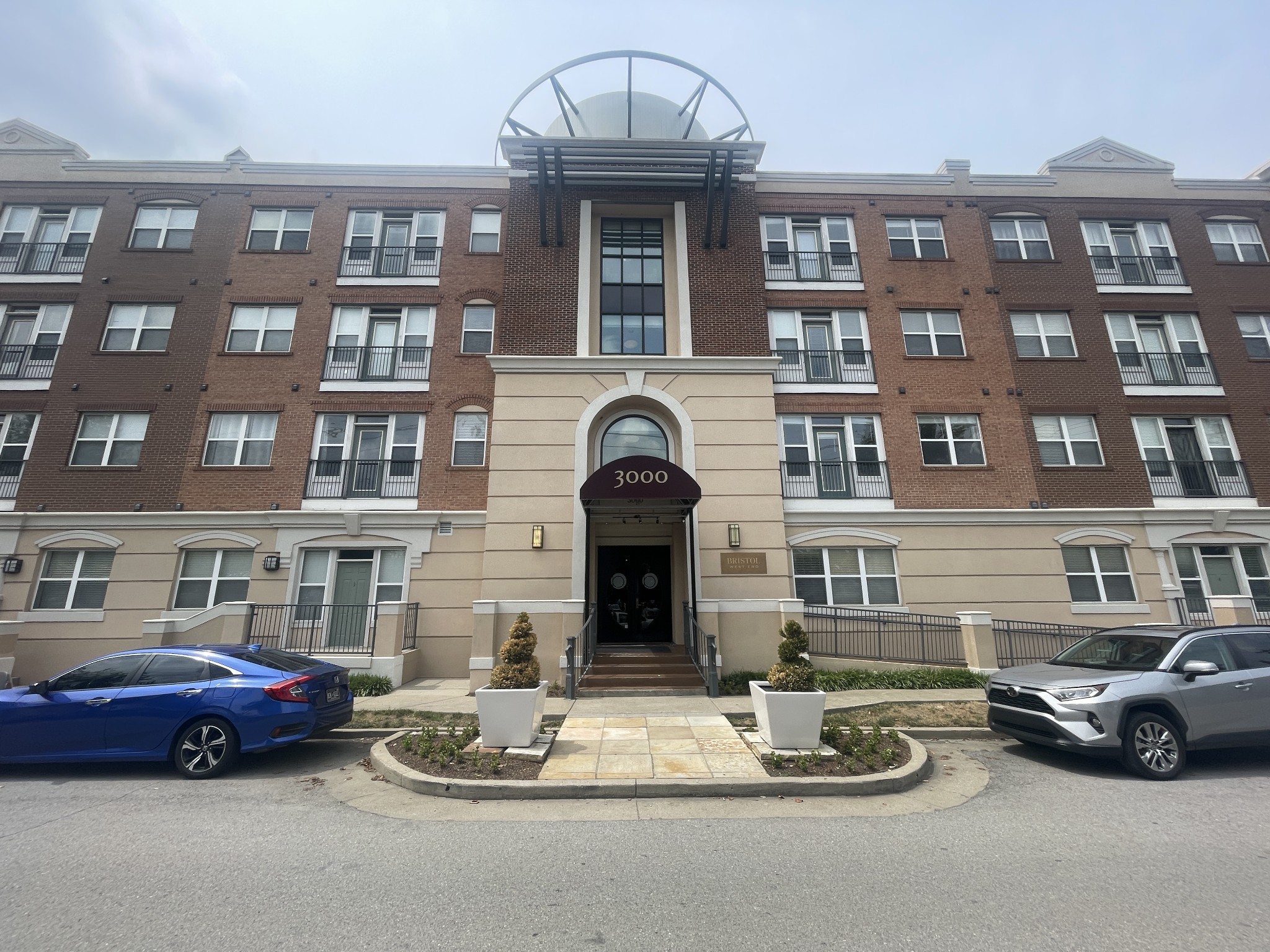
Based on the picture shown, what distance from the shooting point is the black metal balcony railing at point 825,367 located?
53.6 ft

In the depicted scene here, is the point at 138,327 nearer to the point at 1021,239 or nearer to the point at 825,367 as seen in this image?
the point at 825,367

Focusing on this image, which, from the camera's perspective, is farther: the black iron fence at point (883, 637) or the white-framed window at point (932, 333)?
the white-framed window at point (932, 333)

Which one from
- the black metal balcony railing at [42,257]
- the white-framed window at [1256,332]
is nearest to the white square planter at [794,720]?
the white-framed window at [1256,332]

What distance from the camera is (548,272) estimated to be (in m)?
15.3

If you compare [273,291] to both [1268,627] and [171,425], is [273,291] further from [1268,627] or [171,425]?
[1268,627]

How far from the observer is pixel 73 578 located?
14719 millimetres

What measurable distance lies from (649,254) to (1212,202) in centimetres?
1941

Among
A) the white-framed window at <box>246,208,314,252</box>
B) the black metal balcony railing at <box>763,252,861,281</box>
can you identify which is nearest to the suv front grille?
the black metal balcony railing at <box>763,252,861,281</box>

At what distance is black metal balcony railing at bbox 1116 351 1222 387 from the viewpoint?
55.3 feet

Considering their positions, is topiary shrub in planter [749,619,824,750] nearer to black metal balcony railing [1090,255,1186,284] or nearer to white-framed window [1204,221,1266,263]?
black metal balcony railing [1090,255,1186,284]

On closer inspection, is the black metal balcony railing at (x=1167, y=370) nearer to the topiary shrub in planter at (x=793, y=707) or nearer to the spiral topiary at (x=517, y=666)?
the topiary shrub in planter at (x=793, y=707)

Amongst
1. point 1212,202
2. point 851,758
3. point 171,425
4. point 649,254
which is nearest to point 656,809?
point 851,758

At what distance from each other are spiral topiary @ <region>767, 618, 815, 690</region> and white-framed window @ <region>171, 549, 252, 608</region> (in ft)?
46.5

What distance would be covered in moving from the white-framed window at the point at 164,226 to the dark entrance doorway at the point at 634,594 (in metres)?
16.9
